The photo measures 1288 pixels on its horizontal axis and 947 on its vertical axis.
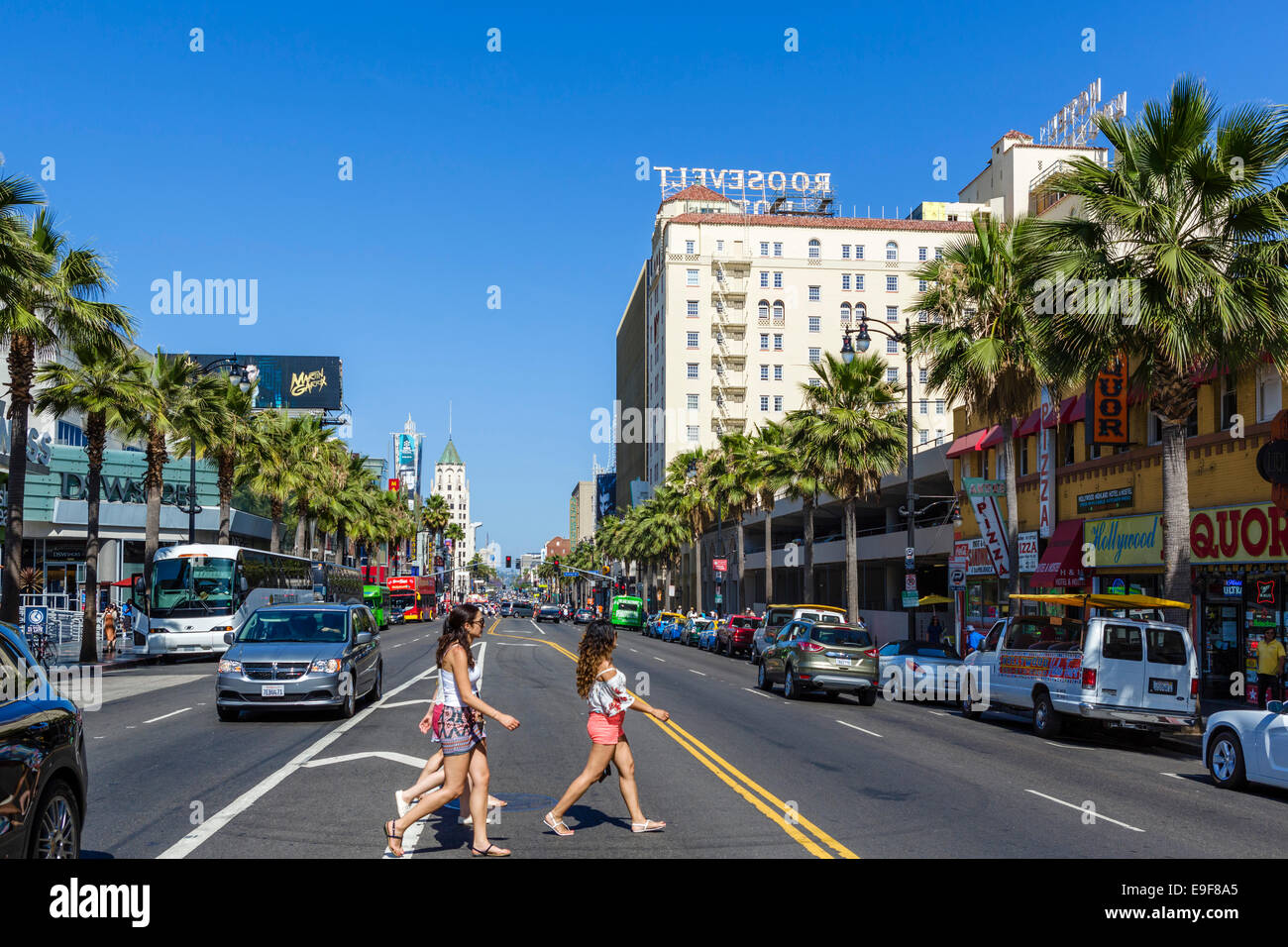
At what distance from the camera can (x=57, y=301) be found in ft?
94.6

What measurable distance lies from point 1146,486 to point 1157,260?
1172 centimetres

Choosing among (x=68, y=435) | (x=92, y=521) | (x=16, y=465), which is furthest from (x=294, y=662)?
(x=68, y=435)

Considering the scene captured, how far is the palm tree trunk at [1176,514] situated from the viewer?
20.9 m

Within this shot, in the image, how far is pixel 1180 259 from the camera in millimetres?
19688

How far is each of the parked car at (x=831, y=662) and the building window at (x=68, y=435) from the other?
50074 millimetres

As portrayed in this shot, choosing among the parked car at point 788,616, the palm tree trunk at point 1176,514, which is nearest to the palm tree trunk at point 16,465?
the parked car at point 788,616

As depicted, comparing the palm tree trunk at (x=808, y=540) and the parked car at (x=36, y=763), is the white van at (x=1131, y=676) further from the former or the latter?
the palm tree trunk at (x=808, y=540)

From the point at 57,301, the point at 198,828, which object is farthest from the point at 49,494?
the point at 198,828

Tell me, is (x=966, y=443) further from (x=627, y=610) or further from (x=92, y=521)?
(x=627, y=610)

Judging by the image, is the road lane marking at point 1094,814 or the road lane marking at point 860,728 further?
the road lane marking at point 860,728

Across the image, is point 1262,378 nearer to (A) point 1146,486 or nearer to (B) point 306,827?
(A) point 1146,486

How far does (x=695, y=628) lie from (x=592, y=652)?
51.1m
